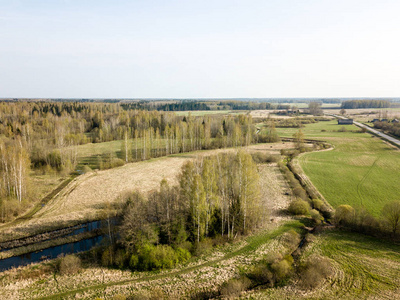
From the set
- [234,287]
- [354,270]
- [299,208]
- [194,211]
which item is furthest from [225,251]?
[299,208]

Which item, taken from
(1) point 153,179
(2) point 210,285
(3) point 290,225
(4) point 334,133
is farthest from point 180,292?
(4) point 334,133

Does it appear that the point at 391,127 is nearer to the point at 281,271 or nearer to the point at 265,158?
the point at 265,158

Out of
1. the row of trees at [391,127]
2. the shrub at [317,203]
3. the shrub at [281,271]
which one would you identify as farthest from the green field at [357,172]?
the shrub at [281,271]

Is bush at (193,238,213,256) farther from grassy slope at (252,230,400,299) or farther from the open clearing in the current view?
the open clearing

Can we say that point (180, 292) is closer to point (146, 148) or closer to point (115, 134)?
point (146, 148)

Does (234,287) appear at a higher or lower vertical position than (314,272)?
lower

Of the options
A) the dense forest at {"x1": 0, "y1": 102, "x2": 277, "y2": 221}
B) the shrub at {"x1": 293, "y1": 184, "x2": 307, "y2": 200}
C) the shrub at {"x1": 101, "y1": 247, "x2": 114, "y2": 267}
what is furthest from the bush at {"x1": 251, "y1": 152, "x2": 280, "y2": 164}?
the shrub at {"x1": 101, "y1": 247, "x2": 114, "y2": 267}

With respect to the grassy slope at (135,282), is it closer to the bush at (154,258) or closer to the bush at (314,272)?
the bush at (154,258)
